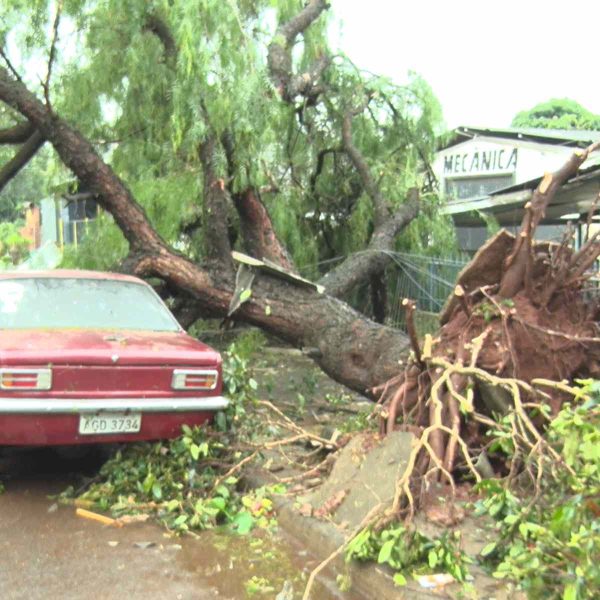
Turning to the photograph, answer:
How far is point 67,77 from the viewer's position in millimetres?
10273

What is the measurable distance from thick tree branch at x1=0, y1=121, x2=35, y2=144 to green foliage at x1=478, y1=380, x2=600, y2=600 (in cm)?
803

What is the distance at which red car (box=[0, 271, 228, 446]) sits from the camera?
5719 millimetres

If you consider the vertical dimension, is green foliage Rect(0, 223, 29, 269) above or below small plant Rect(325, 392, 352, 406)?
below

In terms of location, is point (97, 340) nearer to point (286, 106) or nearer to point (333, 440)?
point (333, 440)

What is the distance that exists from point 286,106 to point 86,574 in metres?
7.86

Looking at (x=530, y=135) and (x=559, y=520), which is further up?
(x=530, y=135)

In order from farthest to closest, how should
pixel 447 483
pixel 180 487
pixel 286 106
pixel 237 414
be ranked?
pixel 286 106 → pixel 237 414 → pixel 180 487 → pixel 447 483

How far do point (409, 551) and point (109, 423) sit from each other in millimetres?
2591

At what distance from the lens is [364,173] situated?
1175 cm

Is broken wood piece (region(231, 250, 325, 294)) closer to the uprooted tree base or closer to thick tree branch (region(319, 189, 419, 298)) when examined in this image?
thick tree branch (region(319, 189, 419, 298))

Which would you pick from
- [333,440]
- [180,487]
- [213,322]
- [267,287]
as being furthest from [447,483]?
[213,322]

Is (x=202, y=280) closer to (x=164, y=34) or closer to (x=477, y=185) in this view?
(x=164, y=34)

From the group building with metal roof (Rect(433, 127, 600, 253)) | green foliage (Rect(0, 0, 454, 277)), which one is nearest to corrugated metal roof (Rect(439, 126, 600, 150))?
building with metal roof (Rect(433, 127, 600, 253))

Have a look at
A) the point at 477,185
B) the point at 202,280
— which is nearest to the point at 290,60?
the point at 202,280
